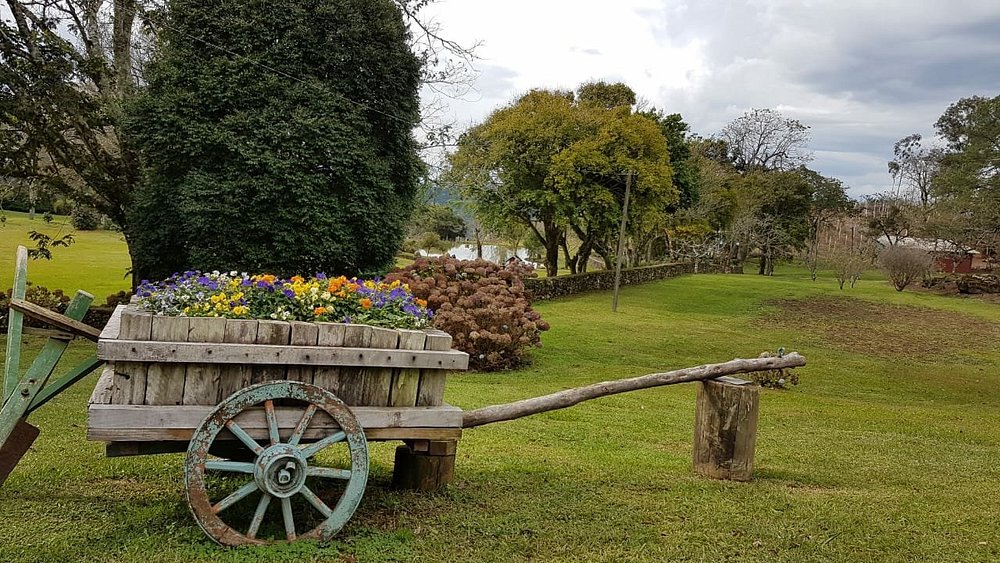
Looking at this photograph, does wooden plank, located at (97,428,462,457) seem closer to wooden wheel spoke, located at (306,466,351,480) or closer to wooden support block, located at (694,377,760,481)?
wooden wheel spoke, located at (306,466,351,480)

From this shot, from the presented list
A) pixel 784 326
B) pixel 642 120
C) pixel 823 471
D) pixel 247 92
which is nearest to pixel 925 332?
pixel 784 326

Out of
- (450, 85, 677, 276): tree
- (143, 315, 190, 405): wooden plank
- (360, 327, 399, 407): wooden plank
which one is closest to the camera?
(143, 315, 190, 405): wooden plank

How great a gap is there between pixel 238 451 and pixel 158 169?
11.5m

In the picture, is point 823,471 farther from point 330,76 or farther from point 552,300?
point 552,300

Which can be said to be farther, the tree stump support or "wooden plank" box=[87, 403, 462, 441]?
the tree stump support

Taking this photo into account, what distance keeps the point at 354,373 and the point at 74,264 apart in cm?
2353

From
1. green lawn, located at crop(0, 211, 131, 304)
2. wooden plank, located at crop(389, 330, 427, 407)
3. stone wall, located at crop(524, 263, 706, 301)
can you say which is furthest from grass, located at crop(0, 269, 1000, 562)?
stone wall, located at crop(524, 263, 706, 301)

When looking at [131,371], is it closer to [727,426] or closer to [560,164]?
[727,426]

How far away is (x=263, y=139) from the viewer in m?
13.2

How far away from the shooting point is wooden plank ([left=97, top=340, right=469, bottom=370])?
3.30 meters

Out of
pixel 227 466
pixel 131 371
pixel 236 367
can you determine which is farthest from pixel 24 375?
pixel 227 466

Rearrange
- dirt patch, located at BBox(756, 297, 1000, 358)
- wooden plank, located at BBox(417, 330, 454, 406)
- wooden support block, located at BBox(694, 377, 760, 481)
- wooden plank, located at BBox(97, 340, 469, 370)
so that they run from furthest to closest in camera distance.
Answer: dirt patch, located at BBox(756, 297, 1000, 358) < wooden support block, located at BBox(694, 377, 760, 481) < wooden plank, located at BBox(417, 330, 454, 406) < wooden plank, located at BBox(97, 340, 469, 370)

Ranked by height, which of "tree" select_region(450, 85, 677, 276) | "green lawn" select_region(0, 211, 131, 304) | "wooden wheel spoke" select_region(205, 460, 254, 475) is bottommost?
"green lawn" select_region(0, 211, 131, 304)

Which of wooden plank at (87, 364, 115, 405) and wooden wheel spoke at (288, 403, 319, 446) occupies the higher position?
wooden plank at (87, 364, 115, 405)
